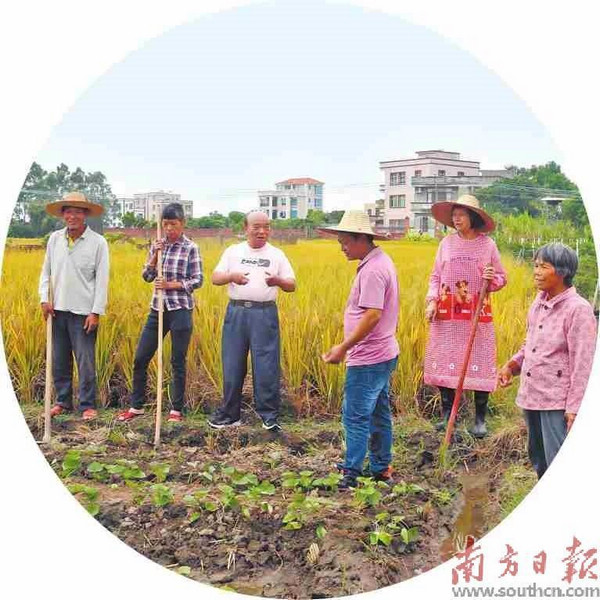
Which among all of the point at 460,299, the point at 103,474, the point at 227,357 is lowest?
the point at 103,474

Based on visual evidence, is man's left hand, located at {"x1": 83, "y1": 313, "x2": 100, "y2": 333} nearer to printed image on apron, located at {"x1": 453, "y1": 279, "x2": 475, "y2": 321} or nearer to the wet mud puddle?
printed image on apron, located at {"x1": 453, "y1": 279, "x2": 475, "y2": 321}

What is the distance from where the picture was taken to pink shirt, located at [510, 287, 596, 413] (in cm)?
470

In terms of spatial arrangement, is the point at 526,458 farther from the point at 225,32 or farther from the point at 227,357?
the point at 225,32

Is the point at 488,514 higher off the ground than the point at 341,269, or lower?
lower

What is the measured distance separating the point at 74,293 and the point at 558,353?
2733 millimetres

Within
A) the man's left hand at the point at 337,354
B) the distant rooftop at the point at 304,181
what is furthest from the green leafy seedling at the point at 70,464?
the distant rooftop at the point at 304,181

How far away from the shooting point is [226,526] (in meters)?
4.97

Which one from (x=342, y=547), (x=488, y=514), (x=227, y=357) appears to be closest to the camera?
(x=342, y=547)

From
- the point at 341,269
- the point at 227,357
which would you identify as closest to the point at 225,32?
the point at 341,269

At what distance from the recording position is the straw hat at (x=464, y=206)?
533 centimetres

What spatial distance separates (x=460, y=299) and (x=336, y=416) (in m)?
0.96

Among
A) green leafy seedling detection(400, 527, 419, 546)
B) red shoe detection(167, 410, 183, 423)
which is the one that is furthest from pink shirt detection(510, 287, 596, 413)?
red shoe detection(167, 410, 183, 423)

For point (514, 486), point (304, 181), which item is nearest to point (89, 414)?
point (304, 181)

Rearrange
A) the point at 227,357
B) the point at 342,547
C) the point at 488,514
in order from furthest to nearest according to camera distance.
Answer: the point at 227,357
the point at 488,514
the point at 342,547
